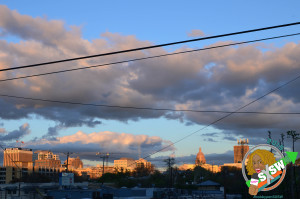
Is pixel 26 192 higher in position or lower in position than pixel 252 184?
lower

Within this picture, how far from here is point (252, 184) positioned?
4975cm

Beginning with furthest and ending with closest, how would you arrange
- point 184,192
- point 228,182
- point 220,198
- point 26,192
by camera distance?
1. point 228,182
2. point 184,192
3. point 26,192
4. point 220,198

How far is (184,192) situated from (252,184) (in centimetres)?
6791

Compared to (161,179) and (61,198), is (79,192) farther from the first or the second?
(161,179)

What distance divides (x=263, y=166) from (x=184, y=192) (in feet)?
239

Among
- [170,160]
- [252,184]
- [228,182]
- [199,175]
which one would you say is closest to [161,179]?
[170,160]

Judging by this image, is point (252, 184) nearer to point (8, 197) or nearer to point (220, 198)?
point (220, 198)

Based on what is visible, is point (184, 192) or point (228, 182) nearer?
point (184, 192)

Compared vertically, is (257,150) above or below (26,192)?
above

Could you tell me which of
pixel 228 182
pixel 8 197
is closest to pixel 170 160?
pixel 228 182

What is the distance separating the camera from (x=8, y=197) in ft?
315

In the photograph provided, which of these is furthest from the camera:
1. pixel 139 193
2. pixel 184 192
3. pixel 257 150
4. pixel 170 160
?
pixel 170 160

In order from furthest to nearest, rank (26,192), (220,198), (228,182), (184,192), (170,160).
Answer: (170,160), (228,182), (184,192), (26,192), (220,198)

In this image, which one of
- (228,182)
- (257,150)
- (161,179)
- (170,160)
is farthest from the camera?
(170,160)
